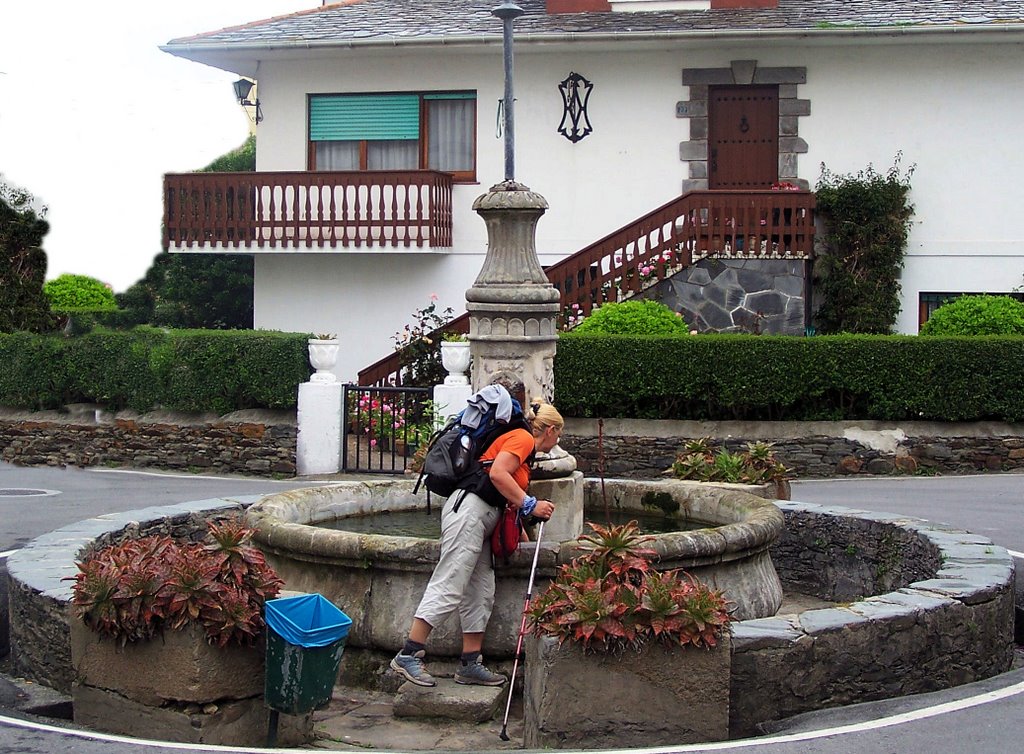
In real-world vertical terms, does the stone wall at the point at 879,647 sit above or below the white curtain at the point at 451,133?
below

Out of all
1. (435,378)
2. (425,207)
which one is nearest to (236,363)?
(435,378)

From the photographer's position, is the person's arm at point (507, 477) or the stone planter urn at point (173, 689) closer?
the stone planter urn at point (173, 689)

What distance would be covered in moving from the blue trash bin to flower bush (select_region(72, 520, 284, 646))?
0.14 metres

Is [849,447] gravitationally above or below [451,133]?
below

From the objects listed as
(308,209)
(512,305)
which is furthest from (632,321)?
(512,305)

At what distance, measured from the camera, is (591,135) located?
76.1ft

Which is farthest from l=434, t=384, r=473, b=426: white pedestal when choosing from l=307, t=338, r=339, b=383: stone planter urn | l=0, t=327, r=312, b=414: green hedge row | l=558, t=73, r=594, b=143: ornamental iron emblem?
l=558, t=73, r=594, b=143: ornamental iron emblem

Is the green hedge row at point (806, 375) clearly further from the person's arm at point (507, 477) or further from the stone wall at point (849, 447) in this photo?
the person's arm at point (507, 477)

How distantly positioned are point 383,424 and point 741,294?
5.98 meters

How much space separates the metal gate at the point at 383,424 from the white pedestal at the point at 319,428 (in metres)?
0.11

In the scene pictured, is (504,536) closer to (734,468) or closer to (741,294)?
(734,468)

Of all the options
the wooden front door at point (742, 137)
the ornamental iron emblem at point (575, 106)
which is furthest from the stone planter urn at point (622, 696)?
the ornamental iron emblem at point (575, 106)

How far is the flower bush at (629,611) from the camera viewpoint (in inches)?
254

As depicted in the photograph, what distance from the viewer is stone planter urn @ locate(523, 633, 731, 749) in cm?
650
